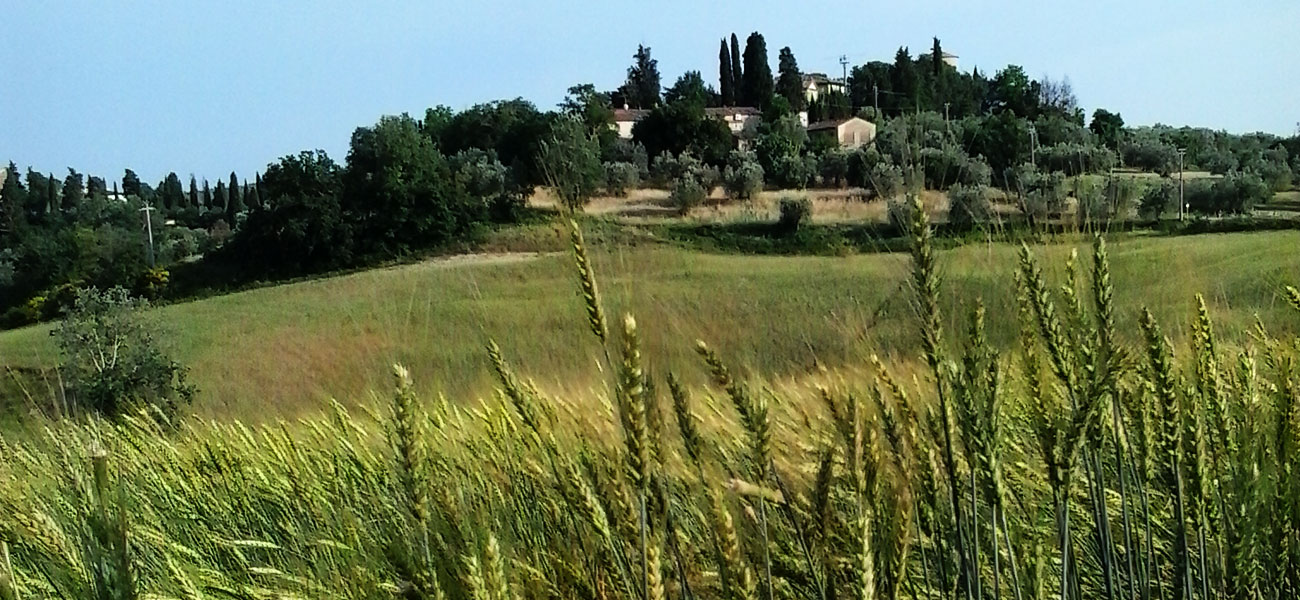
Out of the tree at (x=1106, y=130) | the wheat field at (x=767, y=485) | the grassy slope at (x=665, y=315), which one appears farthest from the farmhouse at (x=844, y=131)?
the wheat field at (x=767, y=485)

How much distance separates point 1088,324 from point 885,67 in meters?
60.5

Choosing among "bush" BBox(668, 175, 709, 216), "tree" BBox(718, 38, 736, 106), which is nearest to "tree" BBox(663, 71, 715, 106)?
"tree" BBox(718, 38, 736, 106)

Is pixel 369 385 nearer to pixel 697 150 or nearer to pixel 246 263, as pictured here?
pixel 246 263

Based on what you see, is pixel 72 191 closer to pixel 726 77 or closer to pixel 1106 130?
pixel 726 77

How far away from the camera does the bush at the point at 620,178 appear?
3780 centimetres

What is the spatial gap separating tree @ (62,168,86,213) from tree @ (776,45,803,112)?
Result: 4197cm

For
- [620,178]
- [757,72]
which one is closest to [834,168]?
[620,178]

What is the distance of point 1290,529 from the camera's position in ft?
4.63

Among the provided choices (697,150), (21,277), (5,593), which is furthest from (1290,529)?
(697,150)

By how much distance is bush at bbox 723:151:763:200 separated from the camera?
36500 mm

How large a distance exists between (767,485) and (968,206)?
1942 millimetres

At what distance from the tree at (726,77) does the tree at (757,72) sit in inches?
123

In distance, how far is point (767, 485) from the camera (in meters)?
1.37

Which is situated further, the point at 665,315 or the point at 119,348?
the point at 119,348
